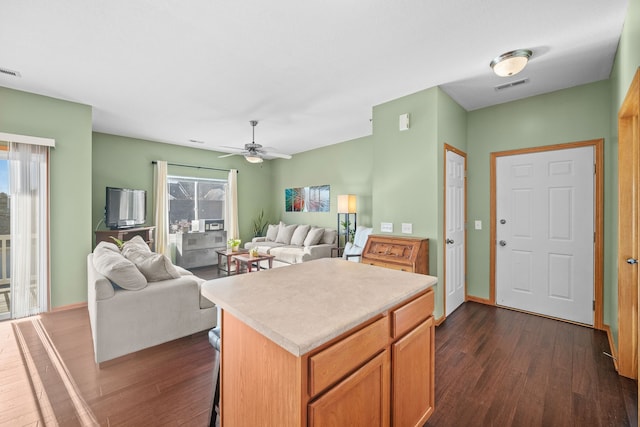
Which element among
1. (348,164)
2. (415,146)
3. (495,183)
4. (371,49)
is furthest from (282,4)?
(348,164)

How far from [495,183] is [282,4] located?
3206mm

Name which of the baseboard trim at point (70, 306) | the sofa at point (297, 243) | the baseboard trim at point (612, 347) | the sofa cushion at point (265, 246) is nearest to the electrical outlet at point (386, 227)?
the sofa at point (297, 243)

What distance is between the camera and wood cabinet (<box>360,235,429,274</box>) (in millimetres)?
2881

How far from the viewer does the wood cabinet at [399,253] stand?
288cm

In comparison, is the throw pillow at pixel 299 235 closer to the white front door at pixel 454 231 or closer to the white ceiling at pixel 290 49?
the white ceiling at pixel 290 49

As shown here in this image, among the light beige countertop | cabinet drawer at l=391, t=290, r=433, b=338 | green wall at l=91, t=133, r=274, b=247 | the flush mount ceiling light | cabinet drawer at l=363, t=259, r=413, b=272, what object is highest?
the flush mount ceiling light

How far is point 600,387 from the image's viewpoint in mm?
1978

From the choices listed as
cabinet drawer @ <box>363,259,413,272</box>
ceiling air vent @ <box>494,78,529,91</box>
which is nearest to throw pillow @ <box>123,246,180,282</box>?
cabinet drawer @ <box>363,259,413,272</box>

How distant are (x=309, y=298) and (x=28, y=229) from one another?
3931mm

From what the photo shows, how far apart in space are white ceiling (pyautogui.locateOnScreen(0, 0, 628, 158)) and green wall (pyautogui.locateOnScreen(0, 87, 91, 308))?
0.77 feet

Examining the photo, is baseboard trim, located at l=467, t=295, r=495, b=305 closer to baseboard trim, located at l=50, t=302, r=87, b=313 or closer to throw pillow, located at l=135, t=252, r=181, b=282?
throw pillow, located at l=135, t=252, r=181, b=282

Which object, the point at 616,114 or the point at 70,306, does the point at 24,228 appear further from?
the point at 616,114

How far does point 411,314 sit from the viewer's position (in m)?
1.40

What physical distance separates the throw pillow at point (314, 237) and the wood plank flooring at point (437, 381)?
9.83ft
